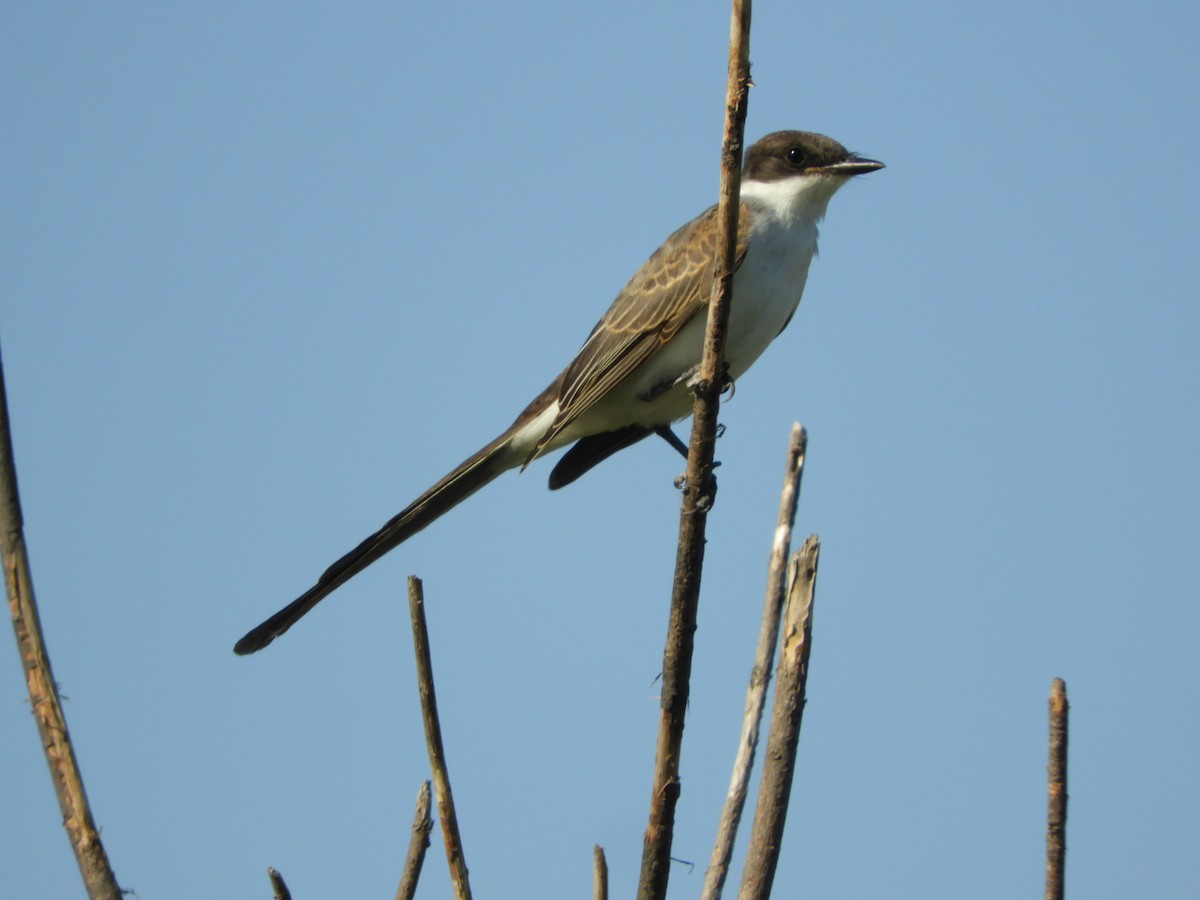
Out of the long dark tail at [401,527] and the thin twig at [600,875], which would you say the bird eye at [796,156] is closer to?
the long dark tail at [401,527]

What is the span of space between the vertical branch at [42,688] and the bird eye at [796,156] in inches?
247

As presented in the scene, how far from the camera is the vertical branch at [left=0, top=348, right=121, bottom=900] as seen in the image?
2787mm

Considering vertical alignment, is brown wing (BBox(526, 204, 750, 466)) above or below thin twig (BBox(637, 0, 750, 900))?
above

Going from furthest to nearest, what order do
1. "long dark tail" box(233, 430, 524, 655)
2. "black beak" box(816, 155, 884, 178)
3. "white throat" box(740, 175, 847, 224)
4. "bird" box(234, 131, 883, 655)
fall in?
1. "black beak" box(816, 155, 884, 178)
2. "white throat" box(740, 175, 847, 224)
3. "bird" box(234, 131, 883, 655)
4. "long dark tail" box(233, 430, 524, 655)

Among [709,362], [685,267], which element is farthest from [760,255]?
[709,362]

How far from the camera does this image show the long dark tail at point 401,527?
5.92 m

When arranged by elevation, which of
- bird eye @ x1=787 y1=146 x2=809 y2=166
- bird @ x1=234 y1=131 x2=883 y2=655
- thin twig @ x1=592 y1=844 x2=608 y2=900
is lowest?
thin twig @ x1=592 y1=844 x2=608 y2=900

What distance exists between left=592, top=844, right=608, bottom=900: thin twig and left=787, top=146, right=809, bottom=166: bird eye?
19.6ft

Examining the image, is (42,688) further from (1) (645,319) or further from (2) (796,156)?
(2) (796,156)

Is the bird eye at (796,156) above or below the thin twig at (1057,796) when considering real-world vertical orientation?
above

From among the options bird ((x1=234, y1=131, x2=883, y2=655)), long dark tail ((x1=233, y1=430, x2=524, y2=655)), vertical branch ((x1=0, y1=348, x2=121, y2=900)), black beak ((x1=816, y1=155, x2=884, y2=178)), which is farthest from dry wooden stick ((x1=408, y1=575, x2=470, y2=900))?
black beak ((x1=816, y1=155, x2=884, y2=178))

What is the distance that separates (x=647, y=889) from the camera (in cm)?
339

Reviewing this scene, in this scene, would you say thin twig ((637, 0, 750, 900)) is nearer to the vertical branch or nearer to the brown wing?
the vertical branch

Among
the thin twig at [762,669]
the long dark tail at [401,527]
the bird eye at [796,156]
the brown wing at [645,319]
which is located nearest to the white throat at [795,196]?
the bird eye at [796,156]
